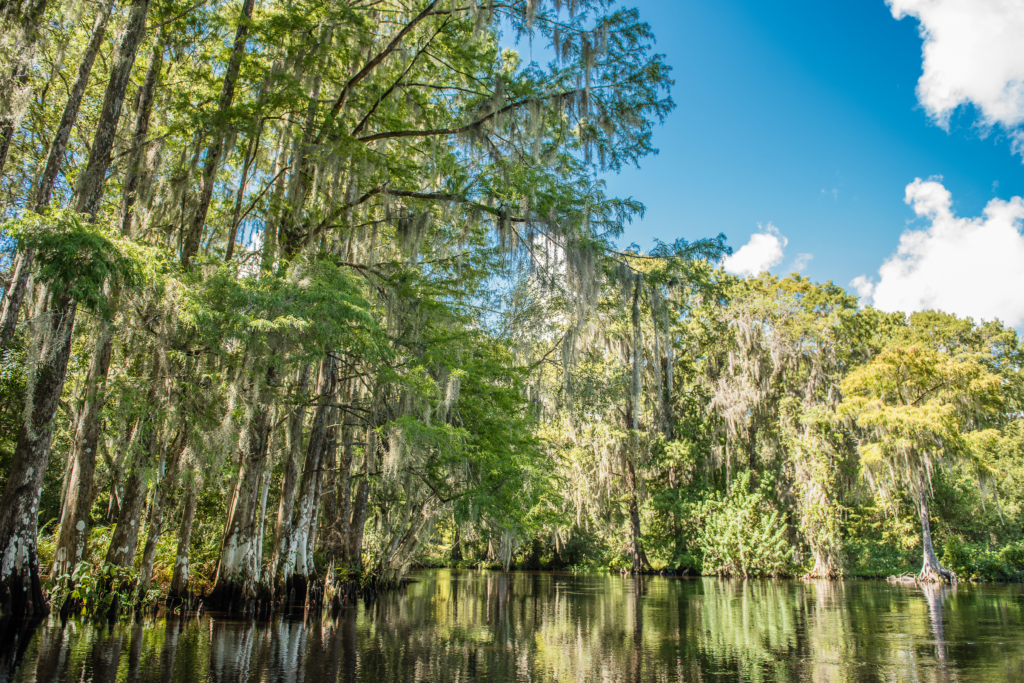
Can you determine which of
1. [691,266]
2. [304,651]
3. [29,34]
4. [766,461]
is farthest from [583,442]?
[29,34]

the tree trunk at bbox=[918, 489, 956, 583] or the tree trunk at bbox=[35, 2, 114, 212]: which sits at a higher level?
the tree trunk at bbox=[35, 2, 114, 212]

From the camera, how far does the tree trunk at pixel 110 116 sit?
305 inches

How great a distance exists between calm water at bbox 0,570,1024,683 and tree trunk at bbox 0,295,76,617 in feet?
1.55

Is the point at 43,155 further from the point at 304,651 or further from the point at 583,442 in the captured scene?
the point at 583,442

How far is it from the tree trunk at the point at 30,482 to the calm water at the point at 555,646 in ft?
1.55

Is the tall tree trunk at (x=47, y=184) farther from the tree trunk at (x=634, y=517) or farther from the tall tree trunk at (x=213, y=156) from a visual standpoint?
the tree trunk at (x=634, y=517)

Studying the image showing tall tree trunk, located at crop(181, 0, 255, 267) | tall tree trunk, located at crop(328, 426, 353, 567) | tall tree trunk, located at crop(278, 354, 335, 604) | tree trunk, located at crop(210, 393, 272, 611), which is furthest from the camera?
tall tree trunk, located at crop(328, 426, 353, 567)

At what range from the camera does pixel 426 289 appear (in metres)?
9.90

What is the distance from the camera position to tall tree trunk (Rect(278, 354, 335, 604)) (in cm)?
1035

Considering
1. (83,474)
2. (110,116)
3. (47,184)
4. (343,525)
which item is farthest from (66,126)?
(343,525)

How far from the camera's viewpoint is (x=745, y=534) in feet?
70.5

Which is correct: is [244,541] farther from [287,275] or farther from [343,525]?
[343,525]

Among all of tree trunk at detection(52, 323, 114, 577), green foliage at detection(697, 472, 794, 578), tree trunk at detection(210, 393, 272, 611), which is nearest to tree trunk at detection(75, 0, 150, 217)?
tree trunk at detection(52, 323, 114, 577)

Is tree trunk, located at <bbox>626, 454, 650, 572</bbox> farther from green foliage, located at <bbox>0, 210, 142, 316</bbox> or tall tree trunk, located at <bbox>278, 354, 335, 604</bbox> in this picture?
green foliage, located at <bbox>0, 210, 142, 316</bbox>
